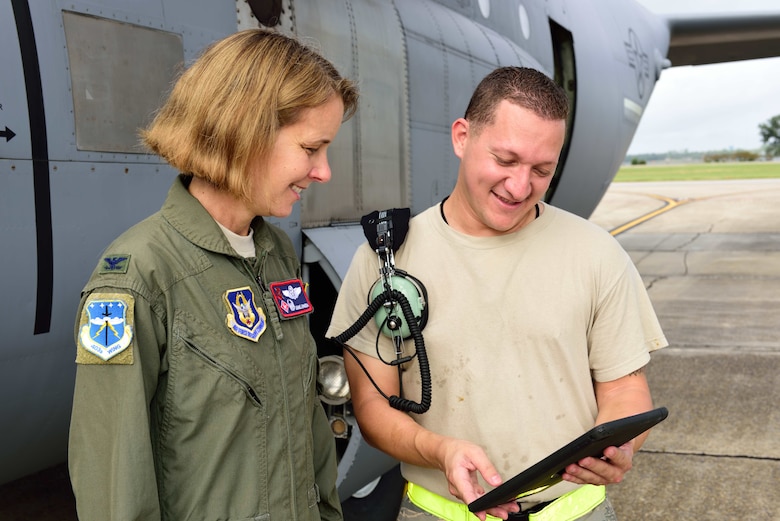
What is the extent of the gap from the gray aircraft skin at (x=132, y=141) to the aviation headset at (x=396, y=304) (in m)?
0.91

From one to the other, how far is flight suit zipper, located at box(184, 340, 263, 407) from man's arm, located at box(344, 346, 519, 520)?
17.8 inches

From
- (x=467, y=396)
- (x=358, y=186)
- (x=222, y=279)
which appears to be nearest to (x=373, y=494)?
(x=358, y=186)

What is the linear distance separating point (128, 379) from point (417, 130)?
320 centimetres

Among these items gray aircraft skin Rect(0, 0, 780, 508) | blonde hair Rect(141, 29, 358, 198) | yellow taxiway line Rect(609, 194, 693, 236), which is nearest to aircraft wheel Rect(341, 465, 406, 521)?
gray aircraft skin Rect(0, 0, 780, 508)

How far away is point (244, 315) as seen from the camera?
173 cm

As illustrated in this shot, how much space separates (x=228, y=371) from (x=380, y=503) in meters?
2.81

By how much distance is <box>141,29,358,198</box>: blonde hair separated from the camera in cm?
166

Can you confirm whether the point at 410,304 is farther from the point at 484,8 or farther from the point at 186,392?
the point at 484,8

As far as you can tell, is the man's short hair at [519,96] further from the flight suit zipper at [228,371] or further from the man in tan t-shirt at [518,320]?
the flight suit zipper at [228,371]

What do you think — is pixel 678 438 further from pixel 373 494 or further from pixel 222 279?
pixel 222 279

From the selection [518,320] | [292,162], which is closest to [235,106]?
[292,162]

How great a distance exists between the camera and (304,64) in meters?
1.74

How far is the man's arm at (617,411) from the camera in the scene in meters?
1.77

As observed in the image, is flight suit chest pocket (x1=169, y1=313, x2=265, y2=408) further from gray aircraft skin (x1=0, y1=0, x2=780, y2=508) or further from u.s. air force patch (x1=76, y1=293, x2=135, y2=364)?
gray aircraft skin (x1=0, y1=0, x2=780, y2=508)
